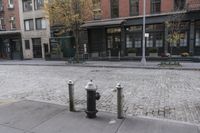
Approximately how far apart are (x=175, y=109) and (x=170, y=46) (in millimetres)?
15431

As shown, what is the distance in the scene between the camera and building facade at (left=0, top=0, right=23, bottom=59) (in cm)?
3052

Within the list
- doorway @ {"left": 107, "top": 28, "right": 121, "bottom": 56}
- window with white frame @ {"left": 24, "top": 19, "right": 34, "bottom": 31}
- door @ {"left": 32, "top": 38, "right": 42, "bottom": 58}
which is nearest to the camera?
doorway @ {"left": 107, "top": 28, "right": 121, "bottom": 56}

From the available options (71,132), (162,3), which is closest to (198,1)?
(162,3)

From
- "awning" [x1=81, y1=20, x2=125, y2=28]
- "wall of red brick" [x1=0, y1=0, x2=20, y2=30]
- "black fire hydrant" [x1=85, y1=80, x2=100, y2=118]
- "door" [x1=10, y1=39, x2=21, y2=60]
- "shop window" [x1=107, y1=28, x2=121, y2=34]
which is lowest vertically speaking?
"black fire hydrant" [x1=85, y1=80, x2=100, y2=118]

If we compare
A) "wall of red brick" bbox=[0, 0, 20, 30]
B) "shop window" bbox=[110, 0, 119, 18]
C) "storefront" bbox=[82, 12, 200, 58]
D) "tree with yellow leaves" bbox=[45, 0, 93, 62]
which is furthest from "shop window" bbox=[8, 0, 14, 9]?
"shop window" bbox=[110, 0, 119, 18]

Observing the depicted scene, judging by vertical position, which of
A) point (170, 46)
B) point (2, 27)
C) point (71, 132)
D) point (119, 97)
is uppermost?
point (2, 27)

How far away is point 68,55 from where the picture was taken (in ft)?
85.9

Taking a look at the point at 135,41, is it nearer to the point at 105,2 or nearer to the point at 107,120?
the point at 105,2

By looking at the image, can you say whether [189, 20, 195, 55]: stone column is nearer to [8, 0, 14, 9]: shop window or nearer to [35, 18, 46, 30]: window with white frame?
[35, 18, 46, 30]: window with white frame

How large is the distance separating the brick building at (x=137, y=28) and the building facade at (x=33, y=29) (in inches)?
311

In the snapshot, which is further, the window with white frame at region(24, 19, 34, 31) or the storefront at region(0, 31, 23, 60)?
the storefront at region(0, 31, 23, 60)

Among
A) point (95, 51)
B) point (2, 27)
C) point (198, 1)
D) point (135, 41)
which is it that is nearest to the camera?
point (198, 1)

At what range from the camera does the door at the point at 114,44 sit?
23.0 m

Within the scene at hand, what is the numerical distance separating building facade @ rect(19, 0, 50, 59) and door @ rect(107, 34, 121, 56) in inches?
383
